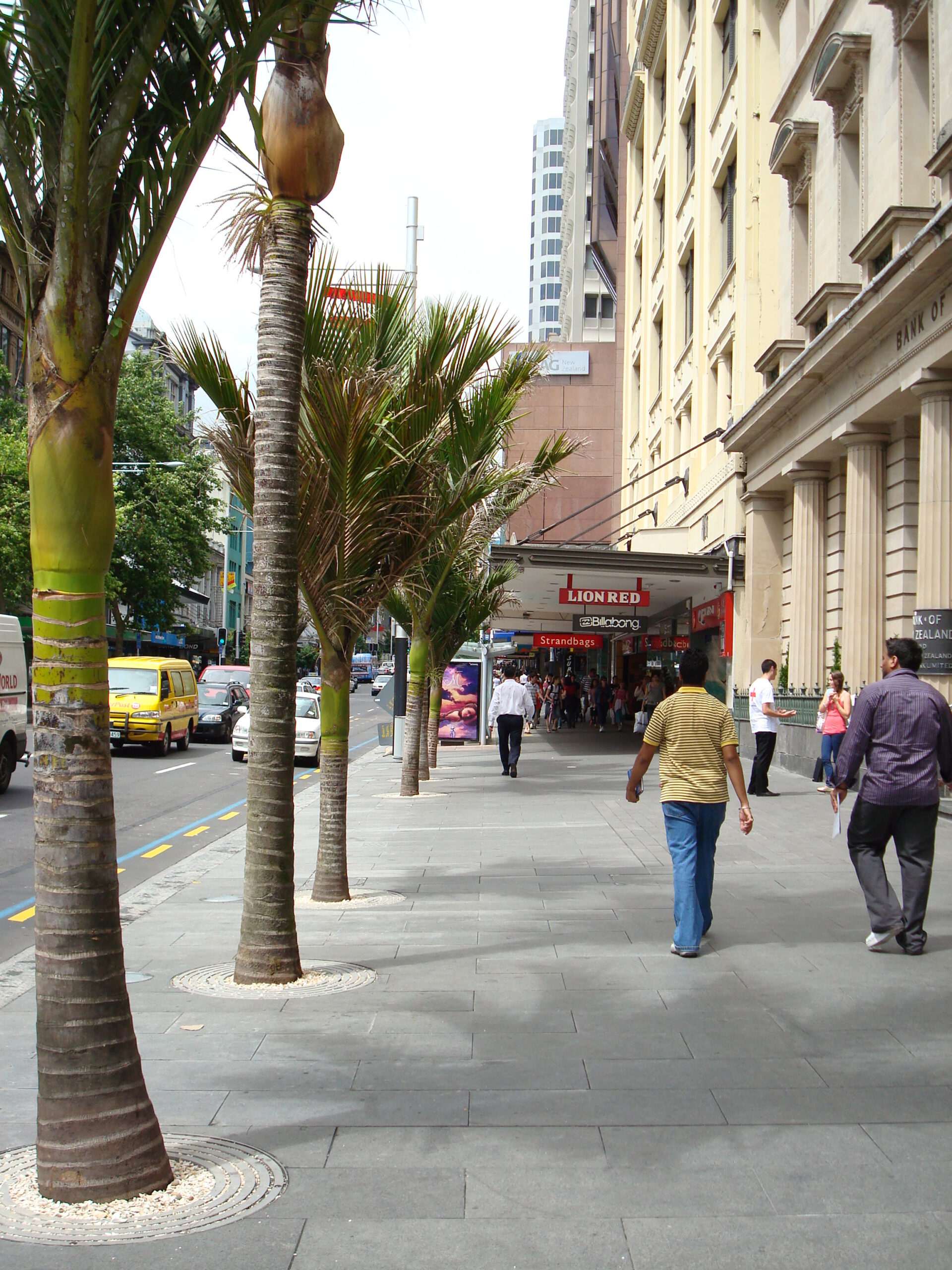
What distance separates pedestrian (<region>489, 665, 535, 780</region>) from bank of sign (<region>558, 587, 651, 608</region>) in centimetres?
312

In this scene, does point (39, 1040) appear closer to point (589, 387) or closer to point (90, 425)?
point (90, 425)

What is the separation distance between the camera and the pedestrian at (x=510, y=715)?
2108 cm

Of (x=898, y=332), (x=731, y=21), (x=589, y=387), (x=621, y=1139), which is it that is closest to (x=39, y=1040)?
(x=621, y=1139)

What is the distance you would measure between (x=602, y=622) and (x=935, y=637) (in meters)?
13.7

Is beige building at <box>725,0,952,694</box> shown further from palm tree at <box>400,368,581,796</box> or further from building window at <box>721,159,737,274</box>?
palm tree at <box>400,368,581,796</box>

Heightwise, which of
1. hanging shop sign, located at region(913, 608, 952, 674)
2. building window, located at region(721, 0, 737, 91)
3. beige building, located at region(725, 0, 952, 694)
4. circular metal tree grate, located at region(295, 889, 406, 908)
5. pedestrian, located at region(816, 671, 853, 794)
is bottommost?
circular metal tree grate, located at region(295, 889, 406, 908)

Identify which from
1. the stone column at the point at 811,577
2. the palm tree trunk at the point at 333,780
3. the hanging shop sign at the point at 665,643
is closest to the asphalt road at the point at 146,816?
the palm tree trunk at the point at 333,780

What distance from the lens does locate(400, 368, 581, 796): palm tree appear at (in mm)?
12773

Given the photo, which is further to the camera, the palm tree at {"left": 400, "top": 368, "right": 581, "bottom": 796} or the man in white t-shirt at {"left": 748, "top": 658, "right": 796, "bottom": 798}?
the man in white t-shirt at {"left": 748, "top": 658, "right": 796, "bottom": 798}

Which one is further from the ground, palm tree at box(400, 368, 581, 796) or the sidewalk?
palm tree at box(400, 368, 581, 796)

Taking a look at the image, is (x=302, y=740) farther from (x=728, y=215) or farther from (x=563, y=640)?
(x=728, y=215)

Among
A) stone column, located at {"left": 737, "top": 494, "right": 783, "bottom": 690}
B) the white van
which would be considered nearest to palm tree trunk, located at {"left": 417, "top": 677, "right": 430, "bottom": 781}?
the white van

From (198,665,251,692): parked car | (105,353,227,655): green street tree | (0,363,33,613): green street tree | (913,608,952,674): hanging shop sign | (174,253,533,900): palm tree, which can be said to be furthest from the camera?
(105,353,227,655): green street tree

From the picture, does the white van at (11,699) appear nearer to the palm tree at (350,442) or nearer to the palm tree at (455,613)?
the palm tree at (455,613)
